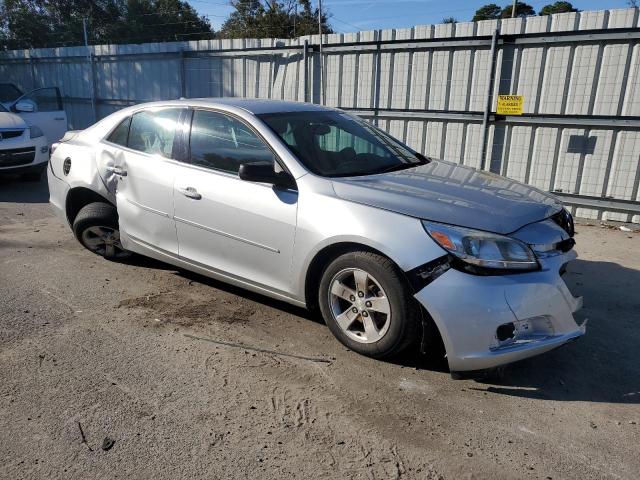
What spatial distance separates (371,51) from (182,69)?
5.00 meters

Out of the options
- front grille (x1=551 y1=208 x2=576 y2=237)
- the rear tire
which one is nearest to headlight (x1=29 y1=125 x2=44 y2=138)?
the rear tire

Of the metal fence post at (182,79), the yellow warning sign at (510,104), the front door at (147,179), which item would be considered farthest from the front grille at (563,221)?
the metal fence post at (182,79)

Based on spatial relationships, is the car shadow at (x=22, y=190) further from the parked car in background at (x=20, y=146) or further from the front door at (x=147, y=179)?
the front door at (x=147, y=179)

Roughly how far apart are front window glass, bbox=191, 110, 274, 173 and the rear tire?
4.67ft

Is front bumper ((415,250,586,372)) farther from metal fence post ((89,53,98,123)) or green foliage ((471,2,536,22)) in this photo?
green foliage ((471,2,536,22))

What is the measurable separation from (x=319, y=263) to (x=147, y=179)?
180cm

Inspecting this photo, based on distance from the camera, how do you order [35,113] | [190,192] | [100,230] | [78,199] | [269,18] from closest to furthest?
1. [190,192]
2. [100,230]
3. [78,199]
4. [35,113]
5. [269,18]

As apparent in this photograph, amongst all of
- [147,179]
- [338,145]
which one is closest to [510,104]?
[338,145]

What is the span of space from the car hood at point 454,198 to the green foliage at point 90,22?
1107 inches

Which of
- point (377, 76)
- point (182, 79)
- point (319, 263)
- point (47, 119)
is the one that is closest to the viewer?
point (319, 263)

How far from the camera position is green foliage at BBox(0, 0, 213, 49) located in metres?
30.0

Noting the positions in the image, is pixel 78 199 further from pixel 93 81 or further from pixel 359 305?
pixel 93 81

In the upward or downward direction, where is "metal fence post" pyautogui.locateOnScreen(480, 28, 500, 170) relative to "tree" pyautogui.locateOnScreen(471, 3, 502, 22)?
downward

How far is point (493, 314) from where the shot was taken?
2.95 metres
